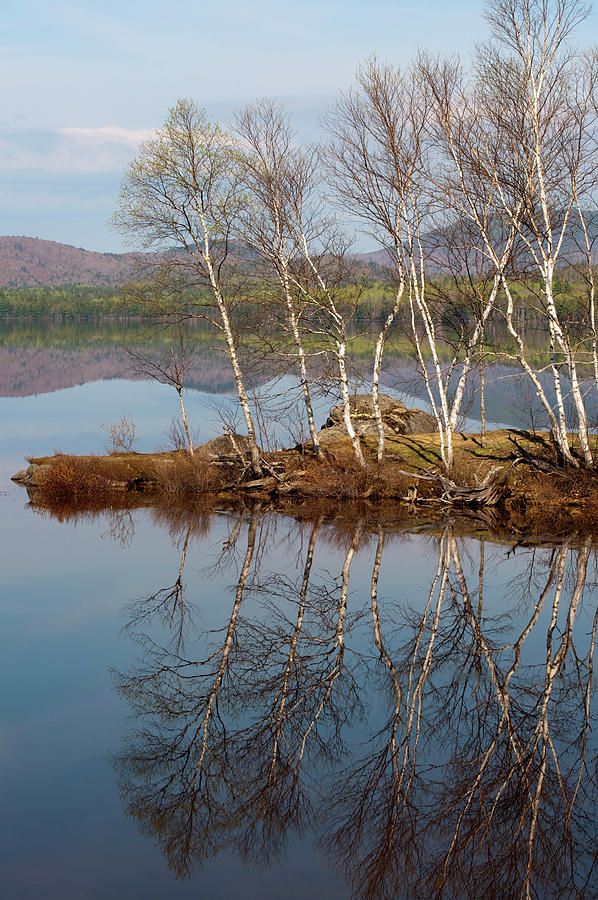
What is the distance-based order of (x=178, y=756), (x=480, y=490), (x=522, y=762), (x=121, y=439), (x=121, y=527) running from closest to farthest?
(x=522, y=762), (x=178, y=756), (x=121, y=527), (x=480, y=490), (x=121, y=439)

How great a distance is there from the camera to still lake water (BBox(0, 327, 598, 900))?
8109 mm

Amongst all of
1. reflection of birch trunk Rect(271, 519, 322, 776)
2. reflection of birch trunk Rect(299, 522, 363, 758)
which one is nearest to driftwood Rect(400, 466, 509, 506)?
reflection of birch trunk Rect(299, 522, 363, 758)

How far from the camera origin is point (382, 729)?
35.0 ft

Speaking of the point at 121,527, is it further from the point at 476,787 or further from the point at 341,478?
the point at 476,787

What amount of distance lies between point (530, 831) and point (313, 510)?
610 inches

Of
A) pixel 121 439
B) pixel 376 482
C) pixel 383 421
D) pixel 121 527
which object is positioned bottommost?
pixel 121 527

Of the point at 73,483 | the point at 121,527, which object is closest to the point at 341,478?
the point at 121,527

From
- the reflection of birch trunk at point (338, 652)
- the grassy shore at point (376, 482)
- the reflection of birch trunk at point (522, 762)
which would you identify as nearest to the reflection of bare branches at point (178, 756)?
the reflection of birch trunk at point (338, 652)

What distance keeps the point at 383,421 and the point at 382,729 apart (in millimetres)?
19597

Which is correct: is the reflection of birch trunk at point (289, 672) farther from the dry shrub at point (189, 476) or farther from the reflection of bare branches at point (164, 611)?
the dry shrub at point (189, 476)

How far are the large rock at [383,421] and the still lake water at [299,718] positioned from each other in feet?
30.8

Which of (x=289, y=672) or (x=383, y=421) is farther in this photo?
(x=383, y=421)

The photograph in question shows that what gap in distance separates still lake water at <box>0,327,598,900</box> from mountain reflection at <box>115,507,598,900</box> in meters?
0.03

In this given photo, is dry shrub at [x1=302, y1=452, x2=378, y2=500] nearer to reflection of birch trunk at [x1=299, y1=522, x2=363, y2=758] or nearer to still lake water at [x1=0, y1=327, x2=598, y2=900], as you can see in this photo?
still lake water at [x1=0, y1=327, x2=598, y2=900]
